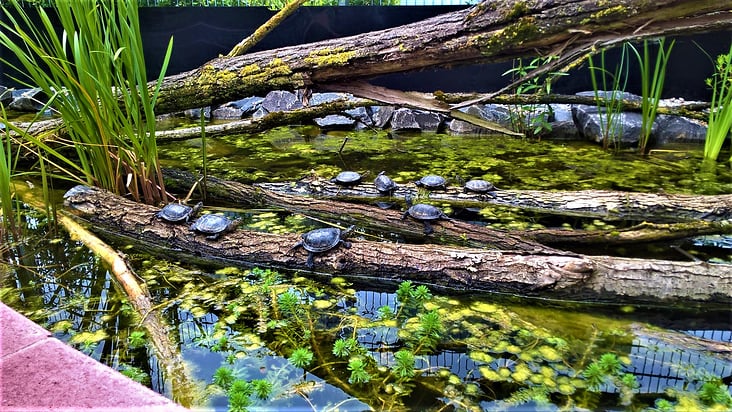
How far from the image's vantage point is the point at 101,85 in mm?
2465

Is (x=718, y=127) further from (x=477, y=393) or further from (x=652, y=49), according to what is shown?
(x=477, y=393)

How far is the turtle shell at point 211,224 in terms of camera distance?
2.62 m

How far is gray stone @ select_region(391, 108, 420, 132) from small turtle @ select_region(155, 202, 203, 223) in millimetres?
3779

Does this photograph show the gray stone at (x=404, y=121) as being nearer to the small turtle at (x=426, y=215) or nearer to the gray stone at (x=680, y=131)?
the gray stone at (x=680, y=131)

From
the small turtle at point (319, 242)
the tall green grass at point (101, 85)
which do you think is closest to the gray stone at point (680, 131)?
the small turtle at point (319, 242)

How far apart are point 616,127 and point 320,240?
13.3ft

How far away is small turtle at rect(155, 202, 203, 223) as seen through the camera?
274cm

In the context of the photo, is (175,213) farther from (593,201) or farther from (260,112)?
(260,112)

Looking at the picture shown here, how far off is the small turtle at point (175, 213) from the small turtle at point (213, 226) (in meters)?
0.11

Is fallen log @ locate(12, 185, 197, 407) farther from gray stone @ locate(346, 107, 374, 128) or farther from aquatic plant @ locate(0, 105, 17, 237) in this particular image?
gray stone @ locate(346, 107, 374, 128)

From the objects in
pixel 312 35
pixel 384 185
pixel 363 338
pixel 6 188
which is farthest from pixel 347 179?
pixel 312 35

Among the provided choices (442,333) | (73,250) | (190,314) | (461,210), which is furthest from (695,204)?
(73,250)

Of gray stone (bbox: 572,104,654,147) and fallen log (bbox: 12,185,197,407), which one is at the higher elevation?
gray stone (bbox: 572,104,654,147)

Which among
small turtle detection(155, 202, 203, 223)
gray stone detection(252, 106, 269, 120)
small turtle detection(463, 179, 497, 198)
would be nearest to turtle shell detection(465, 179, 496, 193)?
small turtle detection(463, 179, 497, 198)
